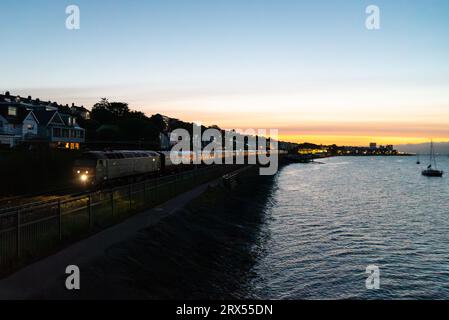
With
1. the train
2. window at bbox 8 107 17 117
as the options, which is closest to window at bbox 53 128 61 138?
window at bbox 8 107 17 117

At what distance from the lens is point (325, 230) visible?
3703 centimetres

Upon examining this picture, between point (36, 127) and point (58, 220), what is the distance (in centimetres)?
6656

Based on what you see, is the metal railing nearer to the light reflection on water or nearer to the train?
the light reflection on water

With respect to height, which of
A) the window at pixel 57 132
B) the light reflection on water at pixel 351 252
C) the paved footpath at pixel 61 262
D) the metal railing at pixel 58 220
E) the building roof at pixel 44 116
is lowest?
the light reflection on water at pixel 351 252

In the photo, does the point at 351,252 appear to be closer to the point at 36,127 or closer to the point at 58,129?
the point at 36,127

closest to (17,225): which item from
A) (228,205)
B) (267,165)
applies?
(228,205)

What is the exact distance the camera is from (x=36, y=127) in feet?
A: 258

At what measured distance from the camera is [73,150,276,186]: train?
3988cm

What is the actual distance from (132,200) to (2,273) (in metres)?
14.3

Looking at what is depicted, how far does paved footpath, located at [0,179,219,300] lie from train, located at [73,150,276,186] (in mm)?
15613

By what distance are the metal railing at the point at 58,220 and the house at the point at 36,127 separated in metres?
46.6

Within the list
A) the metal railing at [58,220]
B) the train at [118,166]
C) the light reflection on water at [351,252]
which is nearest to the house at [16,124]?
the train at [118,166]

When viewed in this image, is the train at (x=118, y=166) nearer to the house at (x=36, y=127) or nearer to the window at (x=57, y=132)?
the house at (x=36, y=127)

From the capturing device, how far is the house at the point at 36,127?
Answer: 71.1 meters
